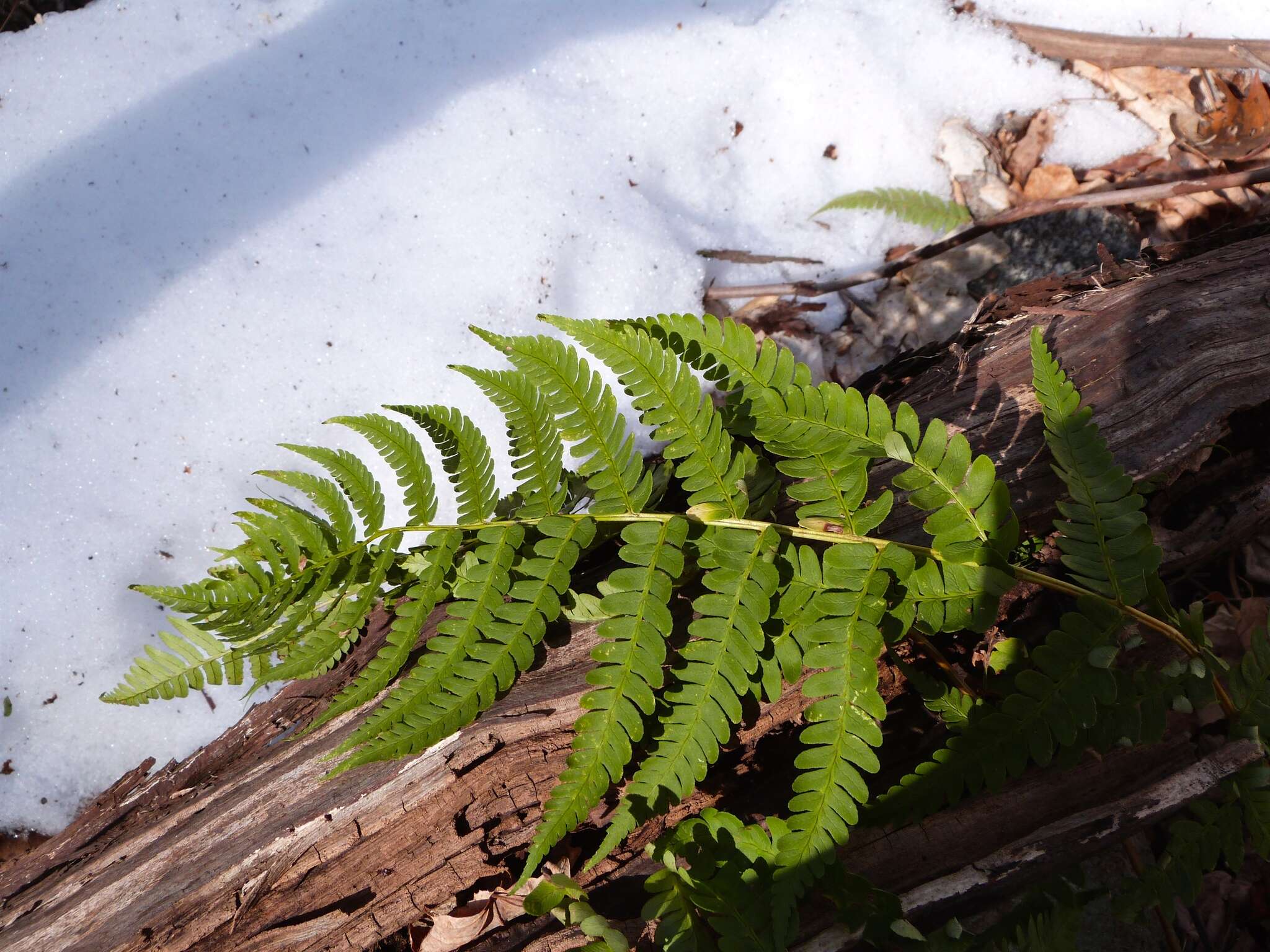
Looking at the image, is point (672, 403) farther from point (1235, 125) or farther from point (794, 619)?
point (1235, 125)

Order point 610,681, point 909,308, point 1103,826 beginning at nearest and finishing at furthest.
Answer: point 610,681
point 1103,826
point 909,308

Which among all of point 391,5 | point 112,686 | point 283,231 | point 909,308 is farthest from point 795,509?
point 391,5

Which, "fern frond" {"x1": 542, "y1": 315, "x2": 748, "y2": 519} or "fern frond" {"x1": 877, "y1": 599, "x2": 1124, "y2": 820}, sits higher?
"fern frond" {"x1": 542, "y1": 315, "x2": 748, "y2": 519}

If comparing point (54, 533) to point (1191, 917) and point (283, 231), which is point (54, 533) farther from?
point (1191, 917)

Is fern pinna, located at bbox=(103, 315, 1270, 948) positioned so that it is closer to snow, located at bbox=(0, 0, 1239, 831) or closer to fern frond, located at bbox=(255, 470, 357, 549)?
fern frond, located at bbox=(255, 470, 357, 549)

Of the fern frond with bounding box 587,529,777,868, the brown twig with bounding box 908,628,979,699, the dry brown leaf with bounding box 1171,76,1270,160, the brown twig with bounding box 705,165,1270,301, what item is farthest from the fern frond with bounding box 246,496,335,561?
the dry brown leaf with bounding box 1171,76,1270,160

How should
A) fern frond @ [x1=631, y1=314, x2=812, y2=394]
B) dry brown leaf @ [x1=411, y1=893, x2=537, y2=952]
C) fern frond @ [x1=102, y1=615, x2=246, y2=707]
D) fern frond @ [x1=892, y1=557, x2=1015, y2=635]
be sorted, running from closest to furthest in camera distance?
fern frond @ [x1=892, y1=557, x2=1015, y2=635], fern frond @ [x1=631, y1=314, x2=812, y2=394], dry brown leaf @ [x1=411, y1=893, x2=537, y2=952], fern frond @ [x1=102, y1=615, x2=246, y2=707]

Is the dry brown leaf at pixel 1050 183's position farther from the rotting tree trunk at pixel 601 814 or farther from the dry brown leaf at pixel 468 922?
the dry brown leaf at pixel 468 922
